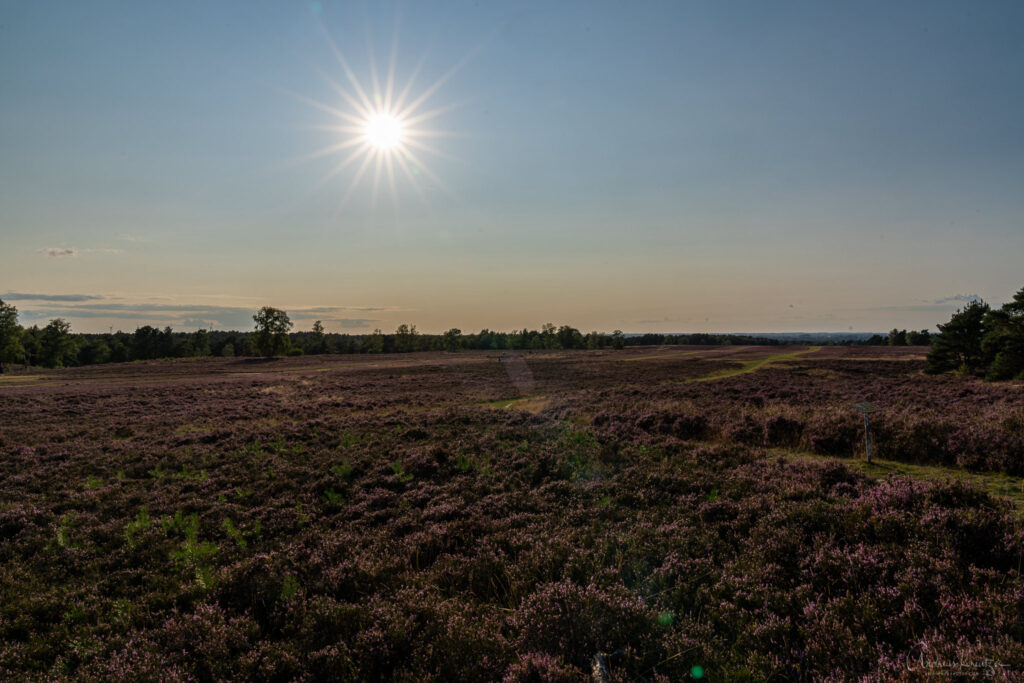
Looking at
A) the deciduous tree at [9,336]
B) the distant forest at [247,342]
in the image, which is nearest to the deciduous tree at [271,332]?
the distant forest at [247,342]

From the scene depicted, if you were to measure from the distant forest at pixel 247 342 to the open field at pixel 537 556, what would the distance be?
101298mm

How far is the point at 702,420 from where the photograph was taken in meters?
17.1

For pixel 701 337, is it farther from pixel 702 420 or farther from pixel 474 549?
pixel 474 549

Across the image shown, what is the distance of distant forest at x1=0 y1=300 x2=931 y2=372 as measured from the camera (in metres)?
96.8

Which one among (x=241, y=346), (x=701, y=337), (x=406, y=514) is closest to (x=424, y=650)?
(x=406, y=514)

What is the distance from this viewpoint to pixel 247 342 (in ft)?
421

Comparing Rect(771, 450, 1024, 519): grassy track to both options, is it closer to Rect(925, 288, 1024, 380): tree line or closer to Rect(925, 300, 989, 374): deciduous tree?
Rect(925, 288, 1024, 380): tree line

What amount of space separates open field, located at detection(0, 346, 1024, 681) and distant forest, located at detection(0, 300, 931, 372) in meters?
101

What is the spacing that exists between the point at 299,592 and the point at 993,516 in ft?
35.1

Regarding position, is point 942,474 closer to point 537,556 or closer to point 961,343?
point 537,556

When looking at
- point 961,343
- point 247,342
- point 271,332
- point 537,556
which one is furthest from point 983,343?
point 247,342

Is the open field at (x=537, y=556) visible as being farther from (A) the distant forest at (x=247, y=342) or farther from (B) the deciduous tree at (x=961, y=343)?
(A) the distant forest at (x=247, y=342)

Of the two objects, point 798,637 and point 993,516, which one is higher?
point 993,516

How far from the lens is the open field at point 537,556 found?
15.8 feet
